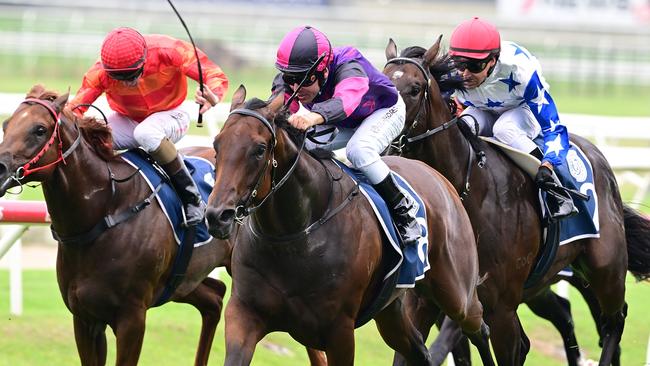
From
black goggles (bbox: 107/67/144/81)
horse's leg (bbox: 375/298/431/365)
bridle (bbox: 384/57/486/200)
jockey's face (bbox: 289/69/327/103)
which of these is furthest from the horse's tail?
black goggles (bbox: 107/67/144/81)

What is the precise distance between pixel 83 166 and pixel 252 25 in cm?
2441

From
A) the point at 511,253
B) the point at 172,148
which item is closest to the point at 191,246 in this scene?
the point at 172,148

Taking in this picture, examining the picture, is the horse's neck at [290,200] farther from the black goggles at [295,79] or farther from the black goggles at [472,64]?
the black goggles at [472,64]

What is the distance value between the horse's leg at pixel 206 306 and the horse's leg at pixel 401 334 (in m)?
1.30

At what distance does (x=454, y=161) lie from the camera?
620 cm

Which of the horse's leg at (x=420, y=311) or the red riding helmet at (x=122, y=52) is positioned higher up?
the red riding helmet at (x=122, y=52)

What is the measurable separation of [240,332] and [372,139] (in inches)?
42.7

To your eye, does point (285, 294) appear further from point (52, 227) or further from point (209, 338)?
point (209, 338)

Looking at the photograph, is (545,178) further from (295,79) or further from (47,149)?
(47,149)

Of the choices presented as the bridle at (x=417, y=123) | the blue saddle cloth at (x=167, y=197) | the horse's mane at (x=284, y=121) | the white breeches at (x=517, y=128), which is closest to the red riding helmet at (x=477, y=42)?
the bridle at (x=417, y=123)

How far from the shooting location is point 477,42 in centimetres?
609

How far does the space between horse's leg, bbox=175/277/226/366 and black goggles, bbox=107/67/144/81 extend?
1358mm

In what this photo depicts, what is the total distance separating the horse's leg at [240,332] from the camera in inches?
182

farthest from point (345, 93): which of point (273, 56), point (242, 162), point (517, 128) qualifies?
point (273, 56)
